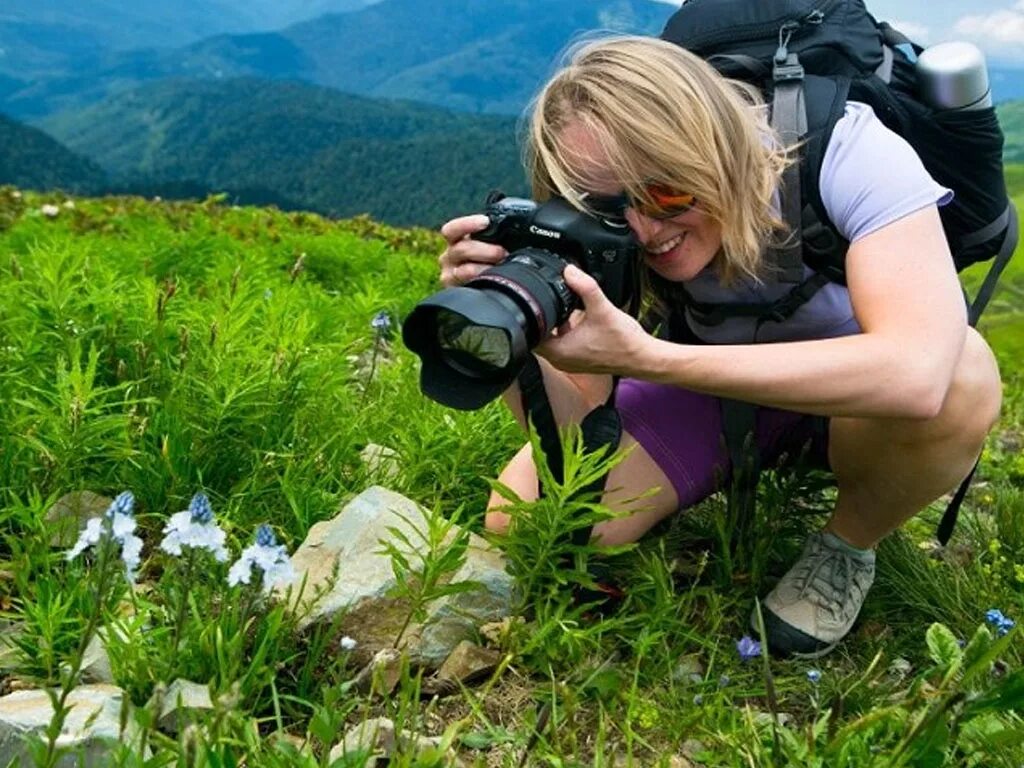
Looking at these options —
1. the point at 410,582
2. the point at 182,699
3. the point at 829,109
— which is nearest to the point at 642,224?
the point at 829,109

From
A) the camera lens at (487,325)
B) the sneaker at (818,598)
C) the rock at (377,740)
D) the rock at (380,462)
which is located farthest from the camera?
the rock at (380,462)

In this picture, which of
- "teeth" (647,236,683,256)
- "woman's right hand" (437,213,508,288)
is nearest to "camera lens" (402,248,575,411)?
"woman's right hand" (437,213,508,288)

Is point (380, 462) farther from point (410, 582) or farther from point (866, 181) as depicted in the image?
point (866, 181)

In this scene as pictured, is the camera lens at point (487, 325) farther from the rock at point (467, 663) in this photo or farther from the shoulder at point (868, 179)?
the shoulder at point (868, 179)

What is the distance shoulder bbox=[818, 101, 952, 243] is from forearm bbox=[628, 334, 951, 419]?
1.08 ft

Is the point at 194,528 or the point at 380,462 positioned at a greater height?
the point at 194,528

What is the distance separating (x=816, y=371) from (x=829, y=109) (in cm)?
73

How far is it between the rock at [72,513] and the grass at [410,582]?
2.1 inches

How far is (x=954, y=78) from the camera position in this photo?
9.36 ft

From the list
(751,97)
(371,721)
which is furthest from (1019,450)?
(371,721)

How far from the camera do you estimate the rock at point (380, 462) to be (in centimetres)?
341

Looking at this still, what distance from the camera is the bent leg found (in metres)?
2.77

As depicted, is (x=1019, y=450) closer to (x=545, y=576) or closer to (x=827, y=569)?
(x=827, y=569)

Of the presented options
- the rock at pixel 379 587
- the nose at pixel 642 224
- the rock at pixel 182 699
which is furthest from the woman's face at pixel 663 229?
the rock at pixel 182 699
